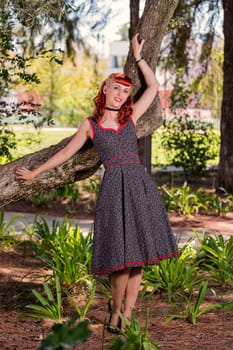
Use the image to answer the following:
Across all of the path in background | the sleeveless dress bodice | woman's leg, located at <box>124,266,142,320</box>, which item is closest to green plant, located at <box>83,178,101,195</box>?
the path in background

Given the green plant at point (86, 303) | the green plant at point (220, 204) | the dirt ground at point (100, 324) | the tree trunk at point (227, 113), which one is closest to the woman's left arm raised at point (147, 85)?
the green plant at point (86, 303)

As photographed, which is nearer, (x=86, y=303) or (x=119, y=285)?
(x=119, y=285)

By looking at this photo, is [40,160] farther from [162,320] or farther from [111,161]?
[162,320]

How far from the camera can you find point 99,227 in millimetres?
4277

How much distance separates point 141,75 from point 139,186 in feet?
2.72

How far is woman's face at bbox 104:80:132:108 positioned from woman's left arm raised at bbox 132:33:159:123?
0.17 m

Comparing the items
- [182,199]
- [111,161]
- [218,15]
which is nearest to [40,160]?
[111,161]

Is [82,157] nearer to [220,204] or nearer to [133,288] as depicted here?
[133,288]

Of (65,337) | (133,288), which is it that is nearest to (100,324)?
(133,288)

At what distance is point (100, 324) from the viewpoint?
479 centimetres

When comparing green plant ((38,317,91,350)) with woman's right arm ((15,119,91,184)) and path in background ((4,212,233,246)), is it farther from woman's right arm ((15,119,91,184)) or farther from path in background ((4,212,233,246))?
path in background ((4,212,233,246))

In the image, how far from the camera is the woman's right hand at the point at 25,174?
14.7 feet

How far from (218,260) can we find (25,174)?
215cm

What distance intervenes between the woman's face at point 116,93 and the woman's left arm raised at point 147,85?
0.17 metres
